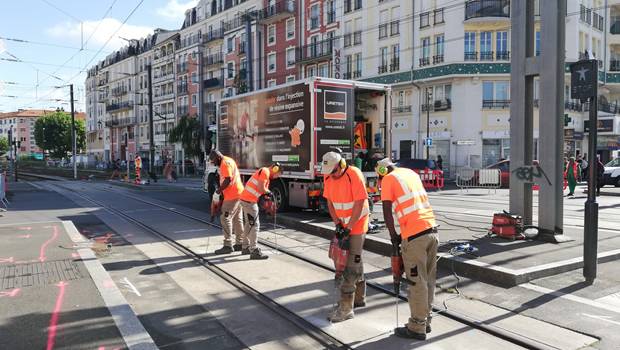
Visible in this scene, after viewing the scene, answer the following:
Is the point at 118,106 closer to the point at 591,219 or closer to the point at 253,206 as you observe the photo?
the point at 253,206

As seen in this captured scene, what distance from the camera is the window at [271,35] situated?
50.9 meters

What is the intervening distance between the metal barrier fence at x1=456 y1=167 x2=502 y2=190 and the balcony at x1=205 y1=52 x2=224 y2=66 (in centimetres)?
4080

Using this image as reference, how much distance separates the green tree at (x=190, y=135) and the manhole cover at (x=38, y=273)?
37.8 metres

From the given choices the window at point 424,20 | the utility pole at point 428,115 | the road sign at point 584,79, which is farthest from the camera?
the window at point 424,20

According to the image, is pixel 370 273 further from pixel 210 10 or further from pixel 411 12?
pixel 210 10

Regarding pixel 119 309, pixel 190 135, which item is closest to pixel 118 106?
pixel 190 135

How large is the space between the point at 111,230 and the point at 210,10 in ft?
174

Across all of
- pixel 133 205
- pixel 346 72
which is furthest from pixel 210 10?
pixel 133 205

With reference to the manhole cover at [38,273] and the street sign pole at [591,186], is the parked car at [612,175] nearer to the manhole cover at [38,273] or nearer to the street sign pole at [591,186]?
the street sign pole at [591,186]

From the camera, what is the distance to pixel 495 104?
35.1 meters

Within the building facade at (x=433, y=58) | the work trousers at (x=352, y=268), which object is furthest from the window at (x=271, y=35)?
the work trousers at (x=352, y=268)

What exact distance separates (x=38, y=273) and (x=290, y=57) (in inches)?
1707

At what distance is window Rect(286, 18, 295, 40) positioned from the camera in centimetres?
4853

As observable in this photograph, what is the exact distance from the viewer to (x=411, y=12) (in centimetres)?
3781
